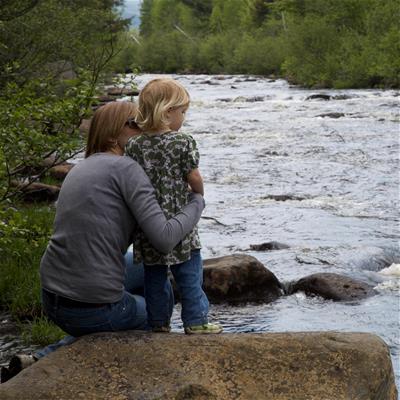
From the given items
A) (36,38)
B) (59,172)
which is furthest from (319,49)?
(36,38)

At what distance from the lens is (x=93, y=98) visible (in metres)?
5.83

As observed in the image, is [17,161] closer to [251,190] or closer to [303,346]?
[303,346]

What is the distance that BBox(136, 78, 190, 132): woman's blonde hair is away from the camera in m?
3.88

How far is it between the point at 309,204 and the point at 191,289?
7606 millimetres

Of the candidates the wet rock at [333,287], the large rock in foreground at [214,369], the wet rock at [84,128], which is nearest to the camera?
the large rock in foreground at [214,369]

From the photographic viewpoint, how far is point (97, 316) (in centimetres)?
385

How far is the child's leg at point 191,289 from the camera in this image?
4.04m

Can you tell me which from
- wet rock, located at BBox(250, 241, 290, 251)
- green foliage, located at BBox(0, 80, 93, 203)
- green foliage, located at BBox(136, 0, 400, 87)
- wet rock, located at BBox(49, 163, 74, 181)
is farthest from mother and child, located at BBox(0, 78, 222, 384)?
green foliage, located at BBox(136, 0, 400, 87)

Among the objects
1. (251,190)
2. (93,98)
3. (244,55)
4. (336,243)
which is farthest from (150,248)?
(244,55)

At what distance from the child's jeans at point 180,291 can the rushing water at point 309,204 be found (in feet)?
6.36

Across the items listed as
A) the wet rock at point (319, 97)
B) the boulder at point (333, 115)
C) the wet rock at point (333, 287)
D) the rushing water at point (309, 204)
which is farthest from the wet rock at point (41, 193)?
the wet rock at point (319, 97)

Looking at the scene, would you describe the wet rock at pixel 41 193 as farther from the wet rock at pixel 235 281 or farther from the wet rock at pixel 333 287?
the wet rock at pixel 333 287

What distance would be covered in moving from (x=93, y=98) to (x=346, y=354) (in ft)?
9.85

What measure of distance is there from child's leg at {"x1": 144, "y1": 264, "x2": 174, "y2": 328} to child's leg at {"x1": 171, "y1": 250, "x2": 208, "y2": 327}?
0.22 feet
